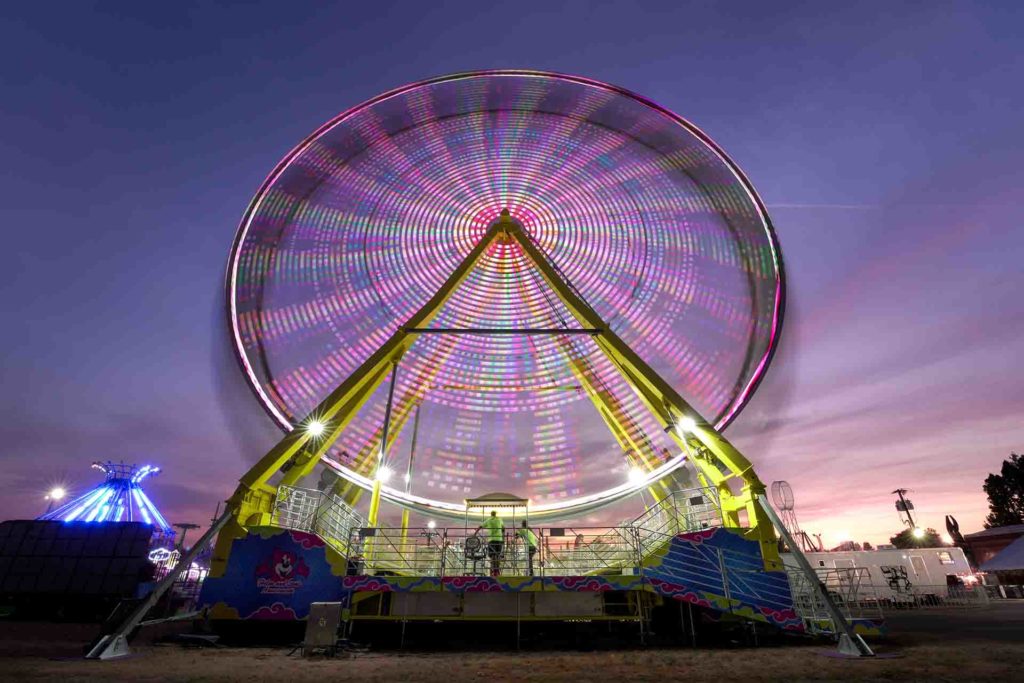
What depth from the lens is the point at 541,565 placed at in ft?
31.3

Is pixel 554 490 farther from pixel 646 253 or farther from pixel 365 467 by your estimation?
pixel 646 253

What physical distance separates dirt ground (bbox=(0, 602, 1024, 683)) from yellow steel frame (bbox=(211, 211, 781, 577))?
8.53 feet

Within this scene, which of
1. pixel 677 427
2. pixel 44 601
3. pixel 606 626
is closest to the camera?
pixel 606 626

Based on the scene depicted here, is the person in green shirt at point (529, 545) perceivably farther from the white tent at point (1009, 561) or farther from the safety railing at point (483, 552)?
the white tent at point (1009, 561)

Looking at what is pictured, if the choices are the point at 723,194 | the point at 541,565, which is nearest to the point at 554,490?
the point at 541,565

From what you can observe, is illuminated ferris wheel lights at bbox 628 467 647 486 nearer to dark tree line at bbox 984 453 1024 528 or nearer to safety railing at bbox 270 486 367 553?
safety railing at bbox 270 486 367 553

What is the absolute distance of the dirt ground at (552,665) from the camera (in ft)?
19.3

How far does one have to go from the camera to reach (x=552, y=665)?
695cm

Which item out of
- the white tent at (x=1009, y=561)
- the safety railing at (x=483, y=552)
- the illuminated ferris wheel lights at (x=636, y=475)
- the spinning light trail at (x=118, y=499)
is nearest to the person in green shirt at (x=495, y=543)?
the safety railing at (x=483, y=552)

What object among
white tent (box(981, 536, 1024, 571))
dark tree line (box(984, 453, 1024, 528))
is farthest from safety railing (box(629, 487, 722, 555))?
dark tree line (box(984, 453, 1024, 528))

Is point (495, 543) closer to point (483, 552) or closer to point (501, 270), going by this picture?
point (483, 552)

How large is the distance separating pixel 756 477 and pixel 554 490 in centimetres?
718

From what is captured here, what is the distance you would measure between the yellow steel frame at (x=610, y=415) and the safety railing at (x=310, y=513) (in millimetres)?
281

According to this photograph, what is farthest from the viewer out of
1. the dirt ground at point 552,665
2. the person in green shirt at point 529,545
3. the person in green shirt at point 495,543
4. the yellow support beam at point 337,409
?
the yellow support beam at point 337,409
